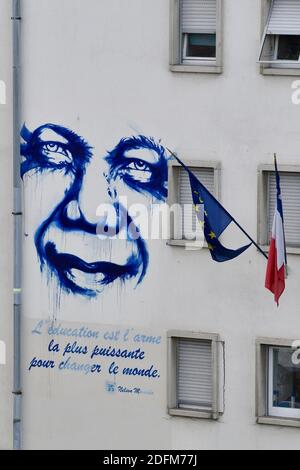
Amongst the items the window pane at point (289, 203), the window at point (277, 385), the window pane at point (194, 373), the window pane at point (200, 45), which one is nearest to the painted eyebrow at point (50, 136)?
the window pane at point (200, 45)

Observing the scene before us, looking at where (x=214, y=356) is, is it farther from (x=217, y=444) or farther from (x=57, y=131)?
(x=57, y=131)

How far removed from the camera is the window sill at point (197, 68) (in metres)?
31.5

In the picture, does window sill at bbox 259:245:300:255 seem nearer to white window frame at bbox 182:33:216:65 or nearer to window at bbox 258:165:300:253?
window at bbox 258:165:300:253

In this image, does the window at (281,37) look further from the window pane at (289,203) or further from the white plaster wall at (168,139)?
the window pane at (289,203)

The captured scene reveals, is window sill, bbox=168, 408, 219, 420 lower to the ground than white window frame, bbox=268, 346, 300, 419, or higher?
lower

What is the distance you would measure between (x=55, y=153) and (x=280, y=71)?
4.61m

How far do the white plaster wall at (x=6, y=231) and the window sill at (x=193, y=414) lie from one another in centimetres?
330

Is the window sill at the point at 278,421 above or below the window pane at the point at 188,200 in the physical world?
below

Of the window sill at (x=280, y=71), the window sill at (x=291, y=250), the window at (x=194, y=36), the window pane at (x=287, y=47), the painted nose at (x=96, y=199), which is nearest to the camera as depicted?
the window sill at (x=280, y=71)

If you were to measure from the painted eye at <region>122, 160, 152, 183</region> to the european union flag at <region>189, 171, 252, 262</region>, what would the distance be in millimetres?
1472

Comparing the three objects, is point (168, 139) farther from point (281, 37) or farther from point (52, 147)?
point (281, 37)

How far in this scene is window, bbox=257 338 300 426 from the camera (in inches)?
1259

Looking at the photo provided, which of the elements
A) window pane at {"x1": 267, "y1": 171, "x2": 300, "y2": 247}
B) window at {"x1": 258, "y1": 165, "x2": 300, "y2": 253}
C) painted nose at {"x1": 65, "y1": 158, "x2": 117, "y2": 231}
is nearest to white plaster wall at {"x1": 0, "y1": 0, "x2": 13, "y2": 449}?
painted nose at {"x1": 65, "y1": 158, "x2": 117, "y2": 231}

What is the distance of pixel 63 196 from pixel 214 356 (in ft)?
13.2
